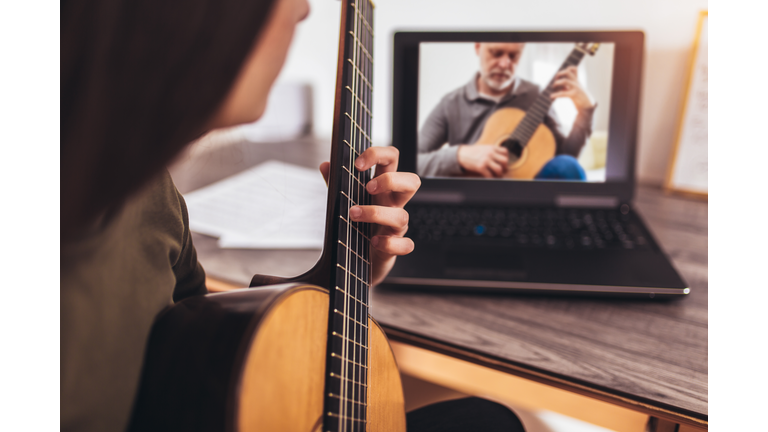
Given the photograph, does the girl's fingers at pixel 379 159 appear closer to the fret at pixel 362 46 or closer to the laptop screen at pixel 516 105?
the fret at pixel 362 46

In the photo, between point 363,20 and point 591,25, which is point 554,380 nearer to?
point 363,20

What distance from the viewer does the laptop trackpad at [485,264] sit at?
2.02ft

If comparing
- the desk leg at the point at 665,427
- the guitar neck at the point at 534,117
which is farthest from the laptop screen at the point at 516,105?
the desk leg at the point at 665,427

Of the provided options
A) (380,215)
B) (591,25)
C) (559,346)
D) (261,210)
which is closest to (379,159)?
(380,215)

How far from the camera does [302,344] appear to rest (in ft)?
1.09

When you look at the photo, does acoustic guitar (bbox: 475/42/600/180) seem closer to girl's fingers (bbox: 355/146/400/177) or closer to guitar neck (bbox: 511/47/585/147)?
guitar neck (bbox: 511/47/585/147)

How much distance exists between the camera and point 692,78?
→ 908 mm

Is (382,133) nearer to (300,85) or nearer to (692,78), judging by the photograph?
(300,85)

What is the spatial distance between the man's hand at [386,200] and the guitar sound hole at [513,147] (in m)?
0.28

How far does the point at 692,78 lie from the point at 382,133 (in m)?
0.72

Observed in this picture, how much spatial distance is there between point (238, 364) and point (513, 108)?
22.9 inches

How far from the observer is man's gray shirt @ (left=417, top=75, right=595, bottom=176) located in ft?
2.32

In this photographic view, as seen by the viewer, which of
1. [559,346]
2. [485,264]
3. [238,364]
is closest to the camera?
[238,364]

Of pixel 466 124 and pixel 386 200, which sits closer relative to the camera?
pixel 386 200
